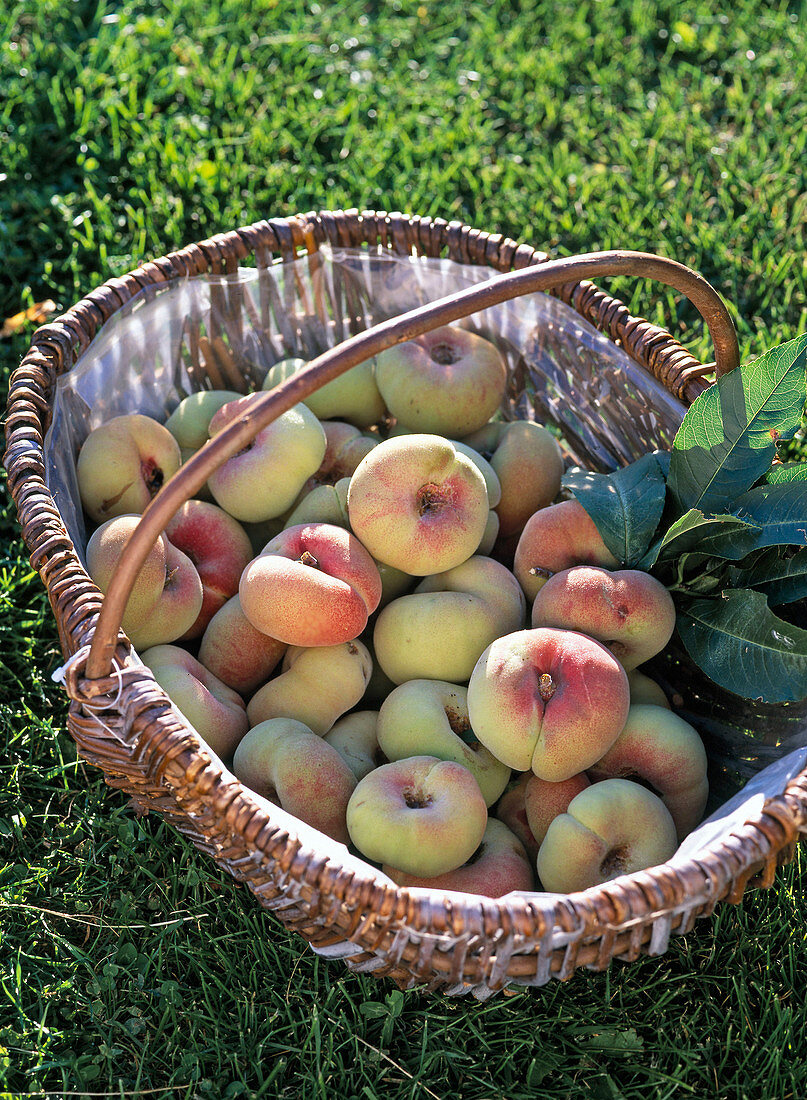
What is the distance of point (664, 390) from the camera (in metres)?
1.74

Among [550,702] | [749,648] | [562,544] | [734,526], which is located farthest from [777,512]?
[550,702]

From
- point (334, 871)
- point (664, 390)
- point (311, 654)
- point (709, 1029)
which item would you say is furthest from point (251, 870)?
point (664, 390)

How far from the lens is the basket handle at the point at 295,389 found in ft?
3.81

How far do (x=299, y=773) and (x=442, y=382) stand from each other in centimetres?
80

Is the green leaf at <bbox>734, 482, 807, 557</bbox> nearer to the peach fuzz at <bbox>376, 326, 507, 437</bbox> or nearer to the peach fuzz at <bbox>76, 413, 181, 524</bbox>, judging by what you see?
the peach fuzz at <bbox>376, 326, 507, 437</bbox>

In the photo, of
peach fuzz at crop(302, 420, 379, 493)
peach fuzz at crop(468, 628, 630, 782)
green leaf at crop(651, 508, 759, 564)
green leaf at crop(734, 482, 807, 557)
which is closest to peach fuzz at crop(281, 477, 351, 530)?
peach fuzz at crop(302, 420, 379, 493)

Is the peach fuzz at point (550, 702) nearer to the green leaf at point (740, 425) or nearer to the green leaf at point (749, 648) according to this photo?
the green leaf at point (749, 648)

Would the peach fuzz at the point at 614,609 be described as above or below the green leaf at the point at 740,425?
below

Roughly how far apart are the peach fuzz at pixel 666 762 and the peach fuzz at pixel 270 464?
2.32ft

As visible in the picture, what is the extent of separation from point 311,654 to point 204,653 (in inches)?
7.8

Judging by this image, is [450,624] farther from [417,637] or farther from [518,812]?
[518,812]

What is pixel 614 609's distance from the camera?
1.46 meters

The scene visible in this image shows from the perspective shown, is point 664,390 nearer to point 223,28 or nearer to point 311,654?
point 311,654

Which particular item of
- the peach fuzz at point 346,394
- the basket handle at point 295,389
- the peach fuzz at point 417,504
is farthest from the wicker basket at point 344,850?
the peach fuzz at point 346,394
